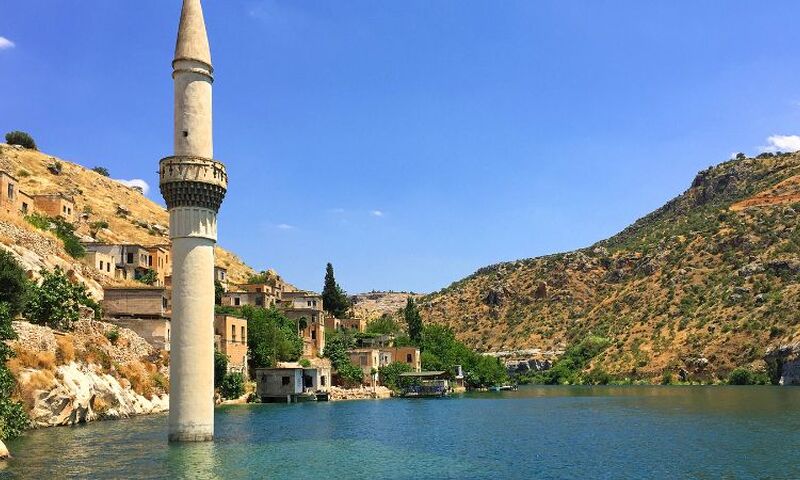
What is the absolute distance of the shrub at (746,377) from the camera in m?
92.0

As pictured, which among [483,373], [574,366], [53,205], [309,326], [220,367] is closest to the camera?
[220,367]

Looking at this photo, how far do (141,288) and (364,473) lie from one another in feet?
126

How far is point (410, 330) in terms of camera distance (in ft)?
357

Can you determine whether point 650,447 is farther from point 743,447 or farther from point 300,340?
point 300,340

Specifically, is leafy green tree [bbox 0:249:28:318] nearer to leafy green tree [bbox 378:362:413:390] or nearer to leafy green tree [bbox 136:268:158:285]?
leafy green tree [bbox 136:268:158:285]

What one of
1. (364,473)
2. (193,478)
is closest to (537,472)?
(364,473)

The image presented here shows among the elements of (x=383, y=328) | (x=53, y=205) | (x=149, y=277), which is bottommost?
(x=383, y=328)

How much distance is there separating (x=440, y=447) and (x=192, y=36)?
20208mm

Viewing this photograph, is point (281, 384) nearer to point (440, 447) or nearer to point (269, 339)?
point (269, 339)

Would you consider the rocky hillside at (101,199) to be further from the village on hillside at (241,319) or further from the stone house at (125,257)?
the stone house at (125,257)

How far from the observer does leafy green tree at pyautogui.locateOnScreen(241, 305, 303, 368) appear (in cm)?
7662

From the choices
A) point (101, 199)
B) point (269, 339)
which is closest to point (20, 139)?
point (101, 199)

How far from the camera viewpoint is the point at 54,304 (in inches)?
1770

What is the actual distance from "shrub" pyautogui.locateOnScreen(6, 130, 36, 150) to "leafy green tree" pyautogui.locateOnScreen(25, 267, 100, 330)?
8135 centimetres
